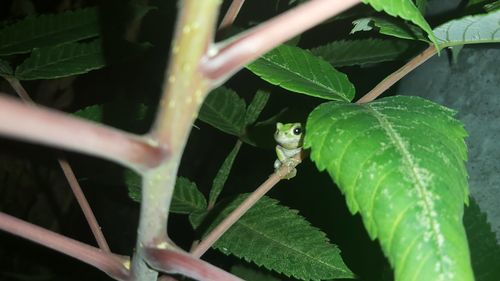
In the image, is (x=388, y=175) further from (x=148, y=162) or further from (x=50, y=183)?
(x=50, y=183)

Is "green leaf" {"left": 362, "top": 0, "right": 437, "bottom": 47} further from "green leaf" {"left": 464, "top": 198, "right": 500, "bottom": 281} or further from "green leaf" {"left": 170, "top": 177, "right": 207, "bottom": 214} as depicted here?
"green leaf" {"left": 170, "top": 177, "right": 207, "bottom": 214}

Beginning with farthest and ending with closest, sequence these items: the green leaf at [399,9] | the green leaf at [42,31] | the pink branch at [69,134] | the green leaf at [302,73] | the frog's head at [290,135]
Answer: the green leaf at [42,31]
the frog's head at [290,135]
the green leaf at [302,73]
the green leaf at [399,9]
the pink branch at [69,134]

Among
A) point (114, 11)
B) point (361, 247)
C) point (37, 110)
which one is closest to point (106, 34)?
point (114, 11)

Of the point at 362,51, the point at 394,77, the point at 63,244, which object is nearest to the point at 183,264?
the point at 63,244

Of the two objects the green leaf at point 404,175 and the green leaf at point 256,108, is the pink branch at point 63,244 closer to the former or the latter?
the green leaf at point 404,175

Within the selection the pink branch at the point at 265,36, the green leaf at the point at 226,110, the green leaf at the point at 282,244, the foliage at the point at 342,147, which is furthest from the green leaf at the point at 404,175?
the green leaf at the point at 226,110

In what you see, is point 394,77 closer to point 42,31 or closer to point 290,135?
point 290,135
